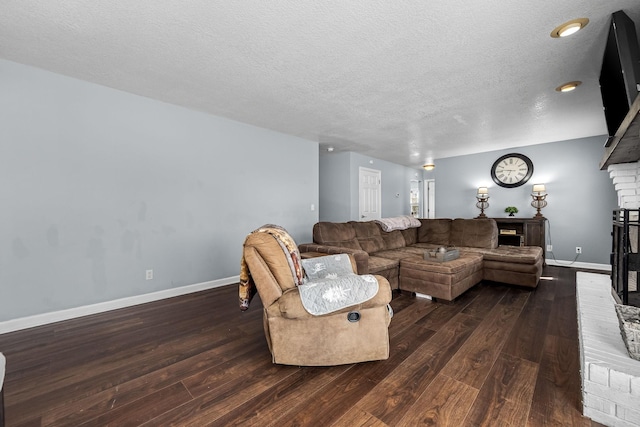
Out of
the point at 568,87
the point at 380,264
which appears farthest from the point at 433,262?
the point at 568,87

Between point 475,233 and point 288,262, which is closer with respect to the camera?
point 288,262

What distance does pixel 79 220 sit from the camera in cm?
274

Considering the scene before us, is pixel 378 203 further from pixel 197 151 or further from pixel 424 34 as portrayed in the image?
pixel 424 34

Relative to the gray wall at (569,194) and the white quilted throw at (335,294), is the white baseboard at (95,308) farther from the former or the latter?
the gray wall at (569,194)

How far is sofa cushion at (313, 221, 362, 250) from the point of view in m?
3.57

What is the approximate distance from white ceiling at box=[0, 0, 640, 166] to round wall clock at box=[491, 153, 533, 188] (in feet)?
5.61

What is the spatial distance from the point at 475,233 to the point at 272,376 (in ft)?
13.3

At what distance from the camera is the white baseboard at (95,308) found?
242cm

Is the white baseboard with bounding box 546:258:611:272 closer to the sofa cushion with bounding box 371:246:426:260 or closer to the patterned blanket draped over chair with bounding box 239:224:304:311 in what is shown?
→ the sofa cushion with bounding box 371:246:426:260

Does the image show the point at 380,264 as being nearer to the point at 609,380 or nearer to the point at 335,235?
the point at 335,235

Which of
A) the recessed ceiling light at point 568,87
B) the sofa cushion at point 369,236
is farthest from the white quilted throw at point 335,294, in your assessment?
the recessed ceiling light at point 568,87

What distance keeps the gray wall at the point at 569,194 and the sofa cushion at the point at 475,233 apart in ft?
5.41

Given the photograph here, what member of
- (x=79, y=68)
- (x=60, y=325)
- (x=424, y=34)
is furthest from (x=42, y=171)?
(x=424, y=34)

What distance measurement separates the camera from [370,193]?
6621mm
